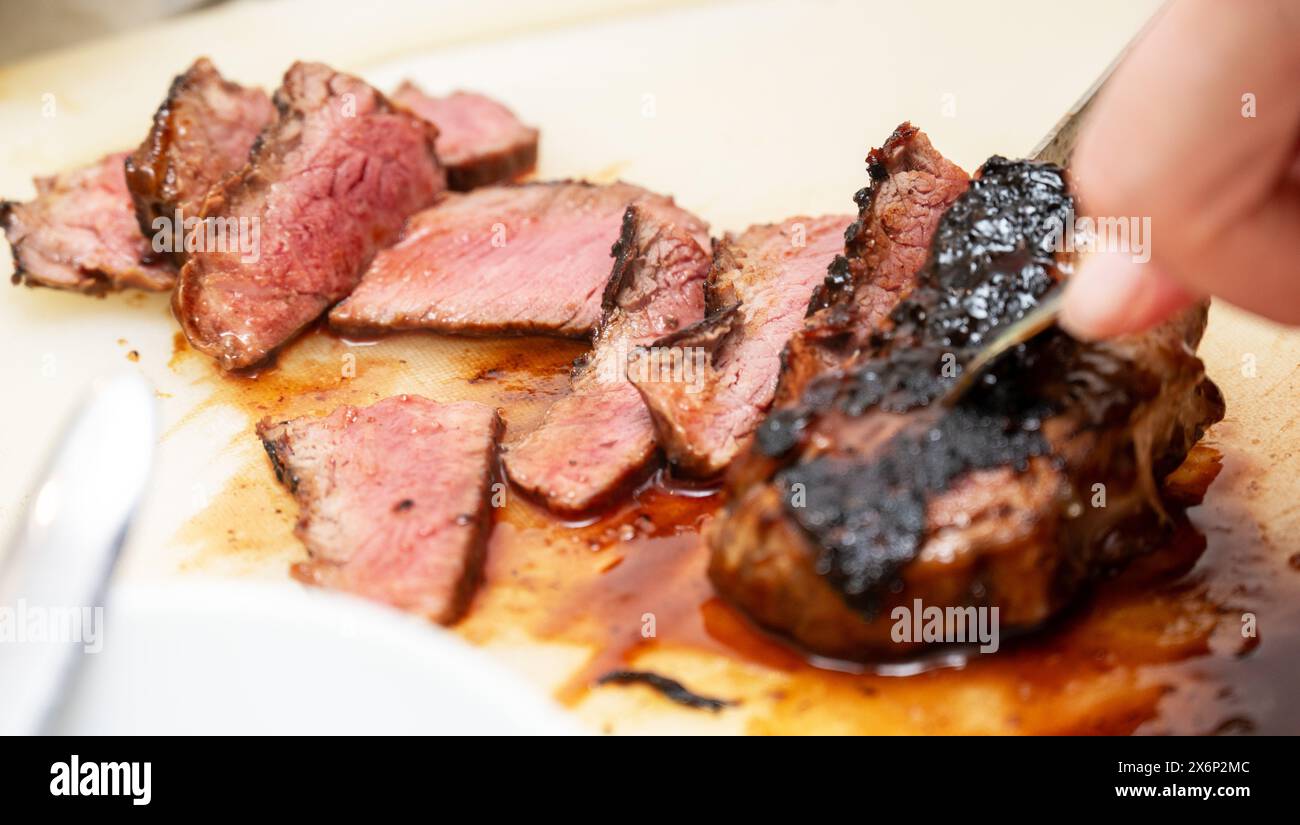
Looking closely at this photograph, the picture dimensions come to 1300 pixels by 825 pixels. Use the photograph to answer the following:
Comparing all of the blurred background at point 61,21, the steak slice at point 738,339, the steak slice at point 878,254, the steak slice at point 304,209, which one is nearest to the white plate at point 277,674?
the steak slice at point 738,339

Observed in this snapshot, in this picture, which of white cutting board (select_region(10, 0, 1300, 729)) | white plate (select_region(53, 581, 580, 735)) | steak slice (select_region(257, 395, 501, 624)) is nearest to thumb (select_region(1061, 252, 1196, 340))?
white plate (select_region(53, 581, 580, 735))

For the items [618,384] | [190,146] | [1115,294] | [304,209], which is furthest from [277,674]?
[190,146]

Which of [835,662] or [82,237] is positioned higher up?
[82,237]

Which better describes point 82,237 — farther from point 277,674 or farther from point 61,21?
point 277,674

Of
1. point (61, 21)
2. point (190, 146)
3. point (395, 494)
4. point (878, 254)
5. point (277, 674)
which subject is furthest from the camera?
point (61, 21)

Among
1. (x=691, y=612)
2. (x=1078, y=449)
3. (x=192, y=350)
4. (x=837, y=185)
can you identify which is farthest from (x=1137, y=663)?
(x=192, y=350)

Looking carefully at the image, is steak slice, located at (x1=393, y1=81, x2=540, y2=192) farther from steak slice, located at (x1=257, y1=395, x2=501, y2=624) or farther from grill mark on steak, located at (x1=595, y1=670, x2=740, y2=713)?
grill mark on steak, located at (x1=595, y1=670, x2=740, y2=713)
